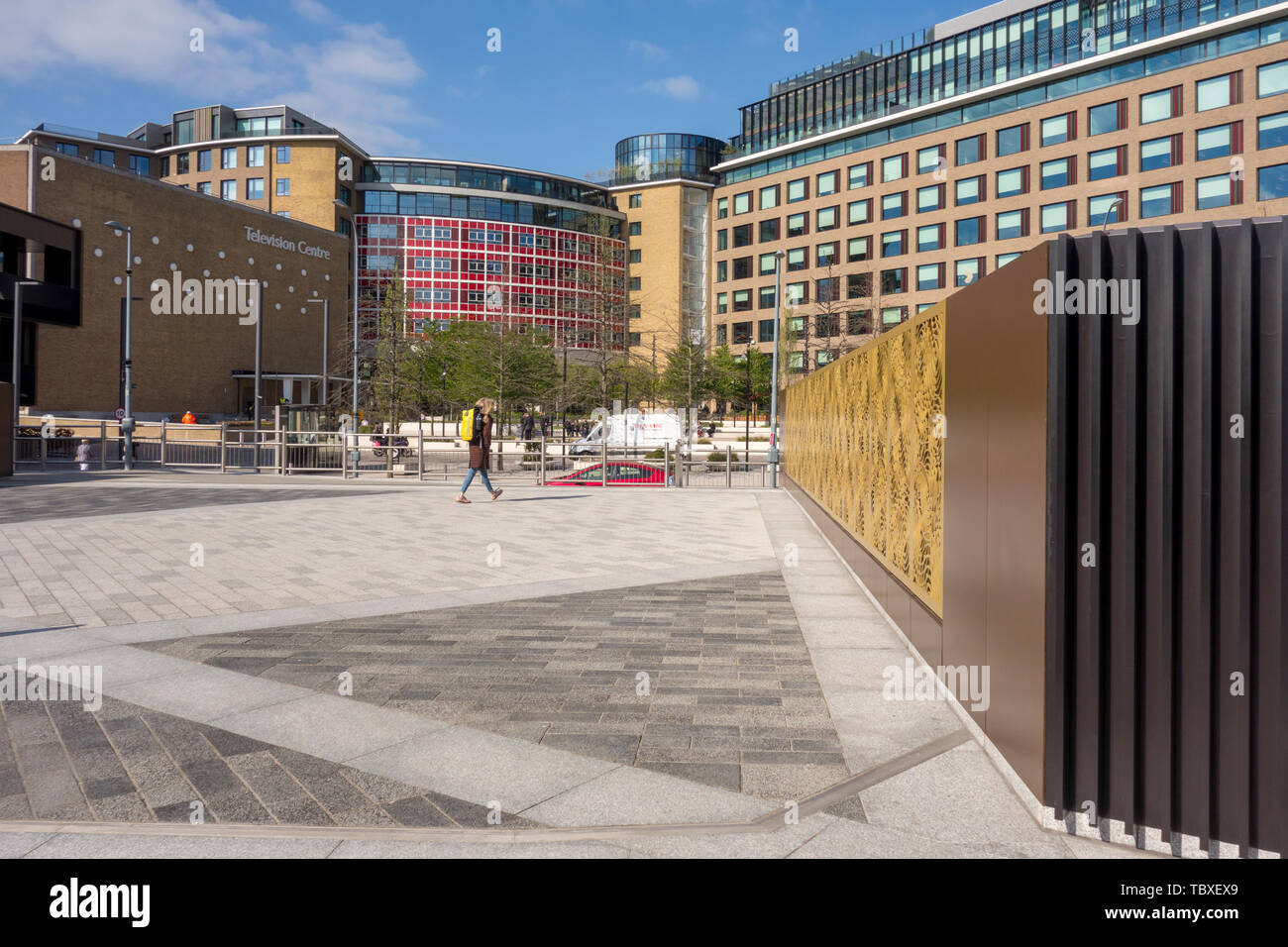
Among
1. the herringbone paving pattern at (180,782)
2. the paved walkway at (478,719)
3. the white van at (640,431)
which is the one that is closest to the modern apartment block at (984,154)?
the white van at (640,431)

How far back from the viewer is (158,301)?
57.2m

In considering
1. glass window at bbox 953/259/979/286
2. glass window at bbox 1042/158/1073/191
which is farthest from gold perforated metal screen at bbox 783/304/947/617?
glass window at bbox 953/259/979/286

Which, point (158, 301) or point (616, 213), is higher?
point (616, 213)

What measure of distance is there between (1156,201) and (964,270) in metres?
13.0

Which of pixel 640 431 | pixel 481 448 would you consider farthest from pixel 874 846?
pixel 640 431

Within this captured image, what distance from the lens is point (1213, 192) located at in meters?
48.6

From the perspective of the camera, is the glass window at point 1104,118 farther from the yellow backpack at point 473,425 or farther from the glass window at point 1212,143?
the yellow backpack at point 473,425

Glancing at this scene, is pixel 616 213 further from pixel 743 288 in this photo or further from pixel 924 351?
pixel 924 351

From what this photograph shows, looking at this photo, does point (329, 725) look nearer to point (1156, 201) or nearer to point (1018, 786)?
point (1018, 786)

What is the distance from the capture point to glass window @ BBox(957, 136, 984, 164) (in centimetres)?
6103

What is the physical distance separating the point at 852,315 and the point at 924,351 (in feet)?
196

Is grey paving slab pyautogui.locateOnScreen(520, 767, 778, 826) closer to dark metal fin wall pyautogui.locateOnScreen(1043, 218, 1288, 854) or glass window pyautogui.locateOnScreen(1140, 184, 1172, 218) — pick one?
dark metal fin wall pyautogui.locateOnScreen(1043, 218, 1288, 854)

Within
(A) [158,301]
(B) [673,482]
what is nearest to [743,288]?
(A) [158,301]
